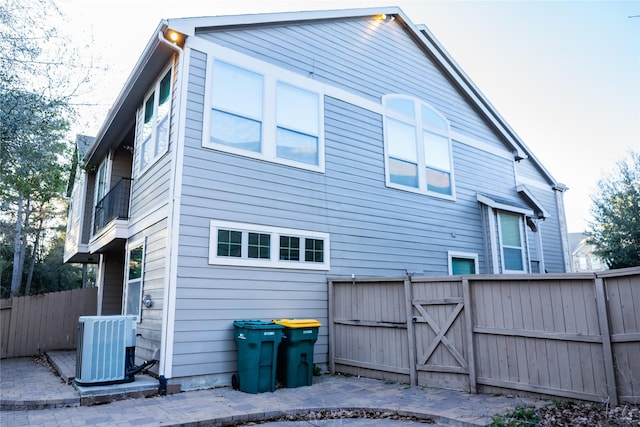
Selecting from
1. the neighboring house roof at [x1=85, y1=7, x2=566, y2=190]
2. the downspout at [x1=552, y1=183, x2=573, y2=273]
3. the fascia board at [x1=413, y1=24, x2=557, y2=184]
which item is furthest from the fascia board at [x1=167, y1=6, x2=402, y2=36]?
the downspout at [x1=552, y1=183, x2=573, y2=273]

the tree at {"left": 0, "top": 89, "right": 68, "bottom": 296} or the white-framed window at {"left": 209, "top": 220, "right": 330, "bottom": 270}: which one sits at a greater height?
the tree at {"left": 0, "top": 89, "right": 68, "bottom": 296}

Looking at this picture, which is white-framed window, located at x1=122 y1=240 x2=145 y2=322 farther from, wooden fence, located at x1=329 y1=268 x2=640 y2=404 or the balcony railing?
wooden fence, located at x1=329 y1=268 x2=640 y2=404

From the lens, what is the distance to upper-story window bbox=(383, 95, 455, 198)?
392 inches

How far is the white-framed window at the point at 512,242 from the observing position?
11398 mm

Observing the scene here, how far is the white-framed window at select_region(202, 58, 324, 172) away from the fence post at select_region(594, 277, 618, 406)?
504 cm

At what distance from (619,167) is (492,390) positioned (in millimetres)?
16876

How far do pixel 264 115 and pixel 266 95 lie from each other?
40cm

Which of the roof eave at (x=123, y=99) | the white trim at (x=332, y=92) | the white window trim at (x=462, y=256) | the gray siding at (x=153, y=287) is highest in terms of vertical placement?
the white trim at (x=332, y=92)

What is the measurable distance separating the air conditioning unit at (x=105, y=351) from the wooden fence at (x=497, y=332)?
3454 mm

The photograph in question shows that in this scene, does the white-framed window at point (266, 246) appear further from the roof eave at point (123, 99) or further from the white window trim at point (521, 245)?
the white window trim at point (521, 245)

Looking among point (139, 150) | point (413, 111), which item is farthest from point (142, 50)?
point (413, 111)

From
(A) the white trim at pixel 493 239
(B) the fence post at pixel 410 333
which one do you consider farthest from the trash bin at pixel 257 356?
(A) the white trim at pixel 493 239

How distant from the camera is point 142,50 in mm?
7496

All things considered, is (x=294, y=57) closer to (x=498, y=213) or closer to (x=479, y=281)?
(x=479, y=281)
